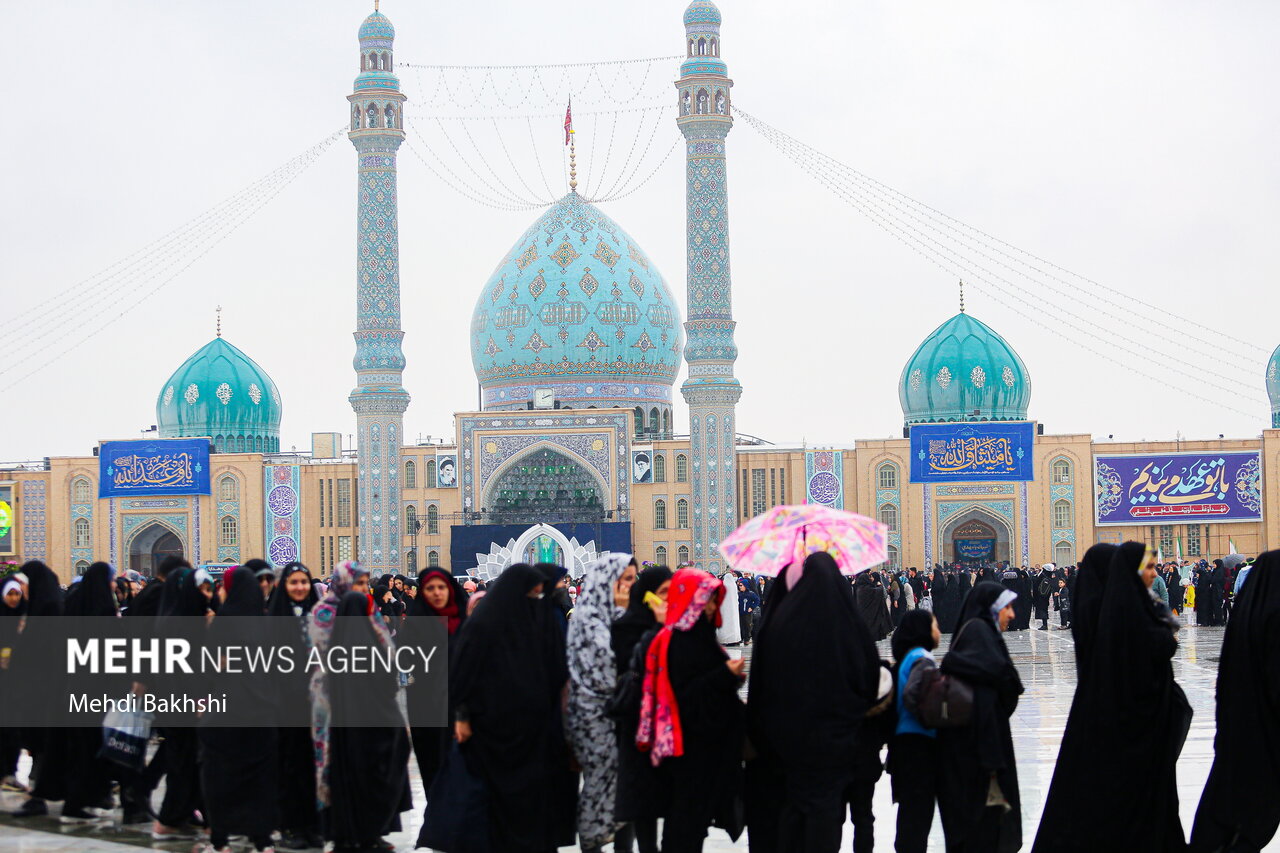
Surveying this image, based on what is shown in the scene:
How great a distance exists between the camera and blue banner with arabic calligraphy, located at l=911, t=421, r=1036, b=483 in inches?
1190

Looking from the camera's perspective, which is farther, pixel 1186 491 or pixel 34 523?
pixel 34 523

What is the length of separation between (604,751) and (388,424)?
24473mm

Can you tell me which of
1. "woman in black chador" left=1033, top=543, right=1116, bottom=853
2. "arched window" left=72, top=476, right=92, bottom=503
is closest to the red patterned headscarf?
"woman in black chador" left=1033, top=543, right=1116, bottom=853

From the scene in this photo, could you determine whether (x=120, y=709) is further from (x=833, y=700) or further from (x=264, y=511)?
(x=264, y=511)

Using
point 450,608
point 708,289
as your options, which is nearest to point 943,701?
point 450,608

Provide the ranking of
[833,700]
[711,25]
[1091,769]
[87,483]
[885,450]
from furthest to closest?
[87,483], [885,450], [711,25], [1091,769], [833,700]

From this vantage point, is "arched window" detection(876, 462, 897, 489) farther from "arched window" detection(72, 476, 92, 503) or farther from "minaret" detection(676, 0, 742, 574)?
"arched window" detection(72, 476, 92, 503)

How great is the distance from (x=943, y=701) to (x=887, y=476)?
84.6 ft

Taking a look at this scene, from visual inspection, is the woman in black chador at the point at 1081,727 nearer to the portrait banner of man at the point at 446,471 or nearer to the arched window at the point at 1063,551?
the arched window at the point at 1063,551

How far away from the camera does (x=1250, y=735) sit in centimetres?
531

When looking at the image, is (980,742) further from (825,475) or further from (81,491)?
(81,491)

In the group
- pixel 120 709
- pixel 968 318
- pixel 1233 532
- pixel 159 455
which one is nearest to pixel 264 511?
pixel 159 455

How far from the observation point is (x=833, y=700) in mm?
4953

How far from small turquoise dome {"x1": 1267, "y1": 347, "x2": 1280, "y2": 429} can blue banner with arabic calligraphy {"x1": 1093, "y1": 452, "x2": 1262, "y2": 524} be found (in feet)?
11.9
